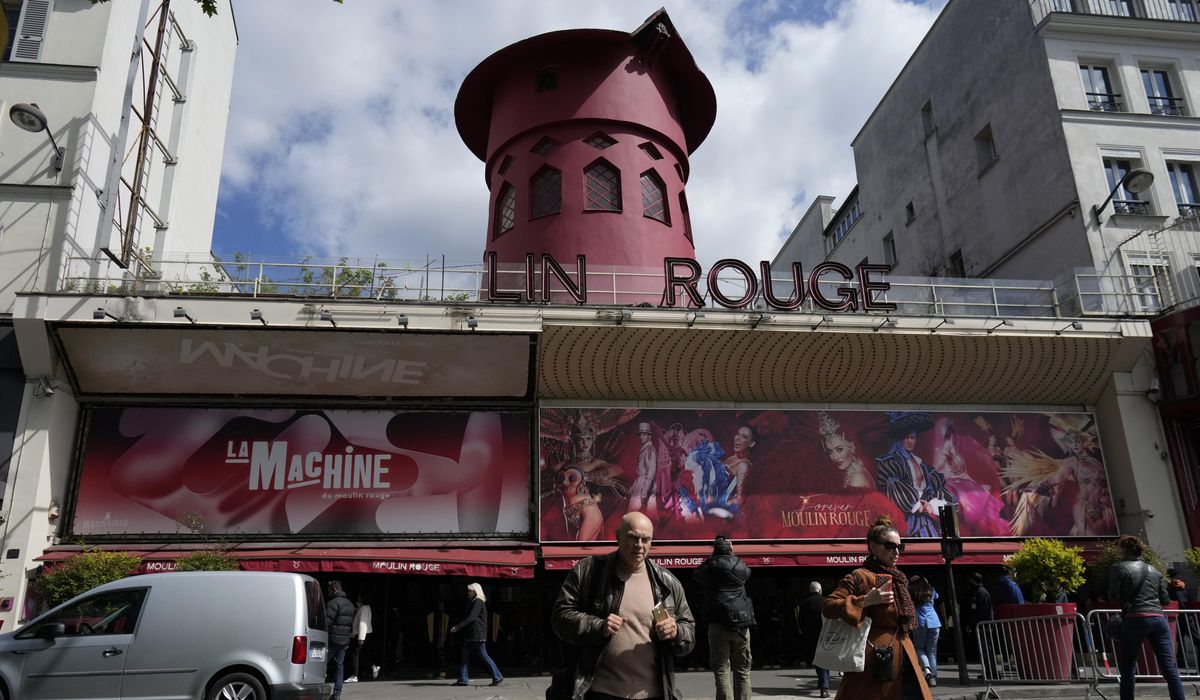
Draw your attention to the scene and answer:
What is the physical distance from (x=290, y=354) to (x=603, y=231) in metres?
6.87

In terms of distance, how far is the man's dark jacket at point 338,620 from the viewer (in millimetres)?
11180

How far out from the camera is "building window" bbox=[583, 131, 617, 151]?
1927cm

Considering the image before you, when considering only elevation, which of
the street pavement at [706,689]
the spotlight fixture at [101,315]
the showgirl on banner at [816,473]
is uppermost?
the spotlight fixture at [101,315]

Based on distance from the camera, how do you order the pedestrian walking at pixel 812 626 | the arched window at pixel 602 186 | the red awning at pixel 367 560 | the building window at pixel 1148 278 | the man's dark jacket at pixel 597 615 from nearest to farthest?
the man's dark jacket at pixel 597 615 → the pedestrian walking at pixel 812 626 → the red awning at pixel 367 560 → the building window at pixel 1148 278 → the arched window at pixel 602 186

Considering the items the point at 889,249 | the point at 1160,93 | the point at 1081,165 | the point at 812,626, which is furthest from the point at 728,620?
the point at 889,249

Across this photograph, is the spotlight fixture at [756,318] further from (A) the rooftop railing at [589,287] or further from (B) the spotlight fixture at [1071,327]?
(B) the spotlight fixture at [1071,327]

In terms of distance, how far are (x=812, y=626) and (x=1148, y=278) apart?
10342 mm

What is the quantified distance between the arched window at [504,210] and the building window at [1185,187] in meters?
14.5

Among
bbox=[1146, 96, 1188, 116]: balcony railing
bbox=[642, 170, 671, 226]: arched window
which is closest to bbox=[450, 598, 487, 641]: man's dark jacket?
bbox=[642, 170, 671, 226]: arched window

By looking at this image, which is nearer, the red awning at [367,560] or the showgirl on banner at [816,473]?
the red awning at [367,560]

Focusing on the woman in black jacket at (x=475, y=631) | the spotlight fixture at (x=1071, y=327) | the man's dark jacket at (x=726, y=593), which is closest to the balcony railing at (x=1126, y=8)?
the spotlight fixture at (x=1071, y=327)

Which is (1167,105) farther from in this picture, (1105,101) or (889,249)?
(889,249)

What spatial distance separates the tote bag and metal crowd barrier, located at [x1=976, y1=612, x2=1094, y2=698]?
6046 mm

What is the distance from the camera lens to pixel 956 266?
75.4 feet
